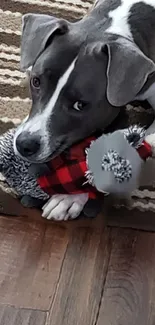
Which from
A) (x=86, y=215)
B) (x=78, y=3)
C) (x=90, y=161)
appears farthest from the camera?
(x=78, y=3)

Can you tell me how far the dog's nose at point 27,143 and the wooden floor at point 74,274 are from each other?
0.63ft

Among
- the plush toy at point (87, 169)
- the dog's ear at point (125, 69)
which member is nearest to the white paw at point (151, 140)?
the plush toy at point (87, 169)

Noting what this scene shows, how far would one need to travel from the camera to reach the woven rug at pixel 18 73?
1.76 metres

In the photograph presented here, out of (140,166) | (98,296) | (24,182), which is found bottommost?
(98,296)

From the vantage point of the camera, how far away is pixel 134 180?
5.36ft

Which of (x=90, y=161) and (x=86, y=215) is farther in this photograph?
(x=86, y=215)

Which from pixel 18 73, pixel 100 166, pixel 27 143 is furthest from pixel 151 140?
pixel 18 73

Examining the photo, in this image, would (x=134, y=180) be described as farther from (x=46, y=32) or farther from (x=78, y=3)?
(x=78, y=3)

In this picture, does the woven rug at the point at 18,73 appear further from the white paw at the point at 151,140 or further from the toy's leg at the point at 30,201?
the toy's leg at the point at 30,201

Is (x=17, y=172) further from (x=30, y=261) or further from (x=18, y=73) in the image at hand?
(x=18, y=73)

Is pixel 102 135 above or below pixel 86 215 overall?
above

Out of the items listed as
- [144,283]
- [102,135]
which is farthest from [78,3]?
[144,283]

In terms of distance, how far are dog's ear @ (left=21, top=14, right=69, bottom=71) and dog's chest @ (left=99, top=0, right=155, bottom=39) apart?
12 cm

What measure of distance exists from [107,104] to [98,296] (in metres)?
0.41
